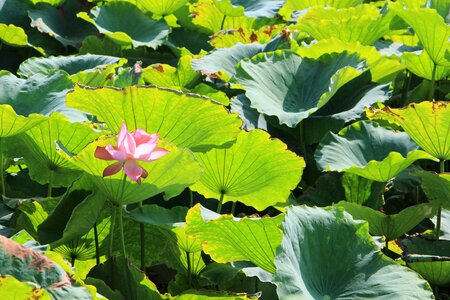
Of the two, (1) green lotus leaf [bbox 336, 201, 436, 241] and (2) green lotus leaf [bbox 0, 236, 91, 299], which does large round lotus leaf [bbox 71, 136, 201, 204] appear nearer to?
(2) green lotus leaf [bbox 0, 236, 91, 299]

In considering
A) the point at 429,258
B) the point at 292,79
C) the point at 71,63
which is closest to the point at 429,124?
the point at 429,258

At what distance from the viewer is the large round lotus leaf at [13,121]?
1531mm

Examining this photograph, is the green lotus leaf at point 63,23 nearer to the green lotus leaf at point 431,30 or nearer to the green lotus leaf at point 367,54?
the green lotus leaf at point 367,54

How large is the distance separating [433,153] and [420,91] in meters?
0.68

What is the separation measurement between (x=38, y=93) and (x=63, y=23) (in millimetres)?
1131

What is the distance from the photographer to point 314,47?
2.29 meters

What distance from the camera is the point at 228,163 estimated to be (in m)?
1.71

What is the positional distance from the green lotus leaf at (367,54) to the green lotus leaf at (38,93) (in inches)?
28.0

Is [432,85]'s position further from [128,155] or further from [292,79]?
[128,155]

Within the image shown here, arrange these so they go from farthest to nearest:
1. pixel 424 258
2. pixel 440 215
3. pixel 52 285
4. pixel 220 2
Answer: pixel 220 2
pixel 440 215
pixel 424 258
pixel 52 285

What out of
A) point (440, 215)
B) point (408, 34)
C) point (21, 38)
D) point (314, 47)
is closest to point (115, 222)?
point (440, 215)

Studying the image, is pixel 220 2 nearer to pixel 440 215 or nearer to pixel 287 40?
pixel 287 40

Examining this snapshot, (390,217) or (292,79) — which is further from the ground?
(292,79)

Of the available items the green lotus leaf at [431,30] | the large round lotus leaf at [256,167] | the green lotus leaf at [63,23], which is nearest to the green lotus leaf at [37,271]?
the large round lotus leaf at [256,167]
